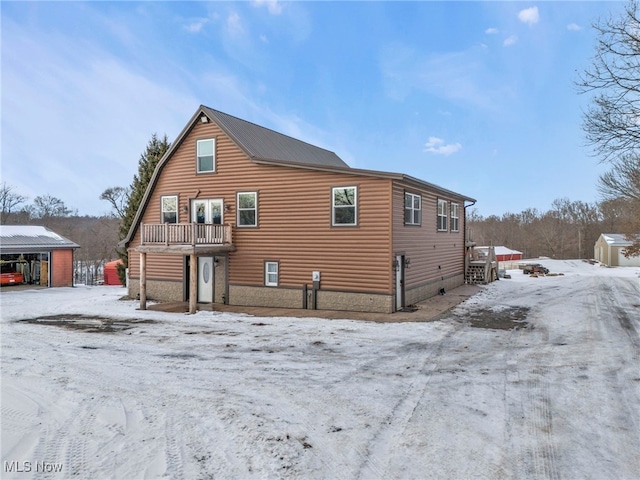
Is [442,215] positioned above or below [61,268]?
above

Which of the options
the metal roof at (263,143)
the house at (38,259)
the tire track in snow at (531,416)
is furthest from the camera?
the house at (38,259)

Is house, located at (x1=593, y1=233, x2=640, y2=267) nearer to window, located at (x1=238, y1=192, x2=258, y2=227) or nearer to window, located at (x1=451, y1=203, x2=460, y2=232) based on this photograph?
window, located at (x1=451, y1=203, x2=460, y2=232)

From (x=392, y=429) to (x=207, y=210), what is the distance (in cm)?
1325

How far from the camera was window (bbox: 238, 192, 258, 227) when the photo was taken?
15242mm

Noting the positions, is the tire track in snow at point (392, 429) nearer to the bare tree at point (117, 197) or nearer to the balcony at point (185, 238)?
the balcony at point (185, 238)

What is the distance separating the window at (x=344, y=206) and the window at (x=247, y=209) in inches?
131

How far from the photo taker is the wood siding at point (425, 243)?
13469 mm

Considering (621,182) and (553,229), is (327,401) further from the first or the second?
(553,229)

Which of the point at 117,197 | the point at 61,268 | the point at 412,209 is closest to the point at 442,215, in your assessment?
the point at 412,209

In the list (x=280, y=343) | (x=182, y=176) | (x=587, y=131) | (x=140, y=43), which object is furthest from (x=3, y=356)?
(x=140, y=43)

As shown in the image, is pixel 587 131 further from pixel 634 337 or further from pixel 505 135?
pixel 505 135

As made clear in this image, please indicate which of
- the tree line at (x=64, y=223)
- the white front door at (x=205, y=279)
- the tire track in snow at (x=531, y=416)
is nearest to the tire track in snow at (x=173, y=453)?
the tire track in snow at (x=531, y=416)

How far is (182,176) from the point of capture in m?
16.9

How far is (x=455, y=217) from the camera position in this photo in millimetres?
20547
